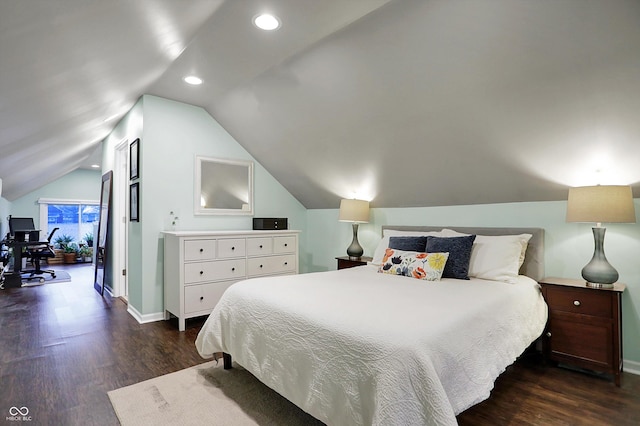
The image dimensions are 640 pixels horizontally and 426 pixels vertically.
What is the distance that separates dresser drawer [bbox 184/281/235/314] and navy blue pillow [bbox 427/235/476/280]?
84.5 inches

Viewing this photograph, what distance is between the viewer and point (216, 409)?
1896 mm

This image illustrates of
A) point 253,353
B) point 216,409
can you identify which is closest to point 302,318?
point 253,353

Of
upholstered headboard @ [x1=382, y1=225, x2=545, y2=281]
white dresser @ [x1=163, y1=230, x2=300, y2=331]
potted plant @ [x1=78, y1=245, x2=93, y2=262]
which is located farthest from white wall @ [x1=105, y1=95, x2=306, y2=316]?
potted plant @ [x1=78, y1=245, x2=93, y2=262]

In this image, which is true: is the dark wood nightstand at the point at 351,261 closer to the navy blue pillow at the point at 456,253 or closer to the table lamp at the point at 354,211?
the table lamp at the point at 354,211

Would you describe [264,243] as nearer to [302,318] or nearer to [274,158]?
[274,158]

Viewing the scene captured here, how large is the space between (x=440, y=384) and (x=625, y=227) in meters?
2.13

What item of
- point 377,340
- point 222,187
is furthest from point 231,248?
point 377,340

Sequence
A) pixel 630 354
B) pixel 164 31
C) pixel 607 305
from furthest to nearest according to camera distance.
Result: pixel 630 354
pixel 607 305
pixel 164 31

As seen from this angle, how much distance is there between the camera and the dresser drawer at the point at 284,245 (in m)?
4.02

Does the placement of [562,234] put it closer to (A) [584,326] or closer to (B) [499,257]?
(B) [499,257]

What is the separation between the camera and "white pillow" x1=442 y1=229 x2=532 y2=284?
2594mm

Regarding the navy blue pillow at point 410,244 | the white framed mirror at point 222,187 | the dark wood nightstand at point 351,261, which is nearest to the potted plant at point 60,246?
the white framed mirror at point 222,187

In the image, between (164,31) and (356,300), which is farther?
(164,31)

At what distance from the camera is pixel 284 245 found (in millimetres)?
4105
